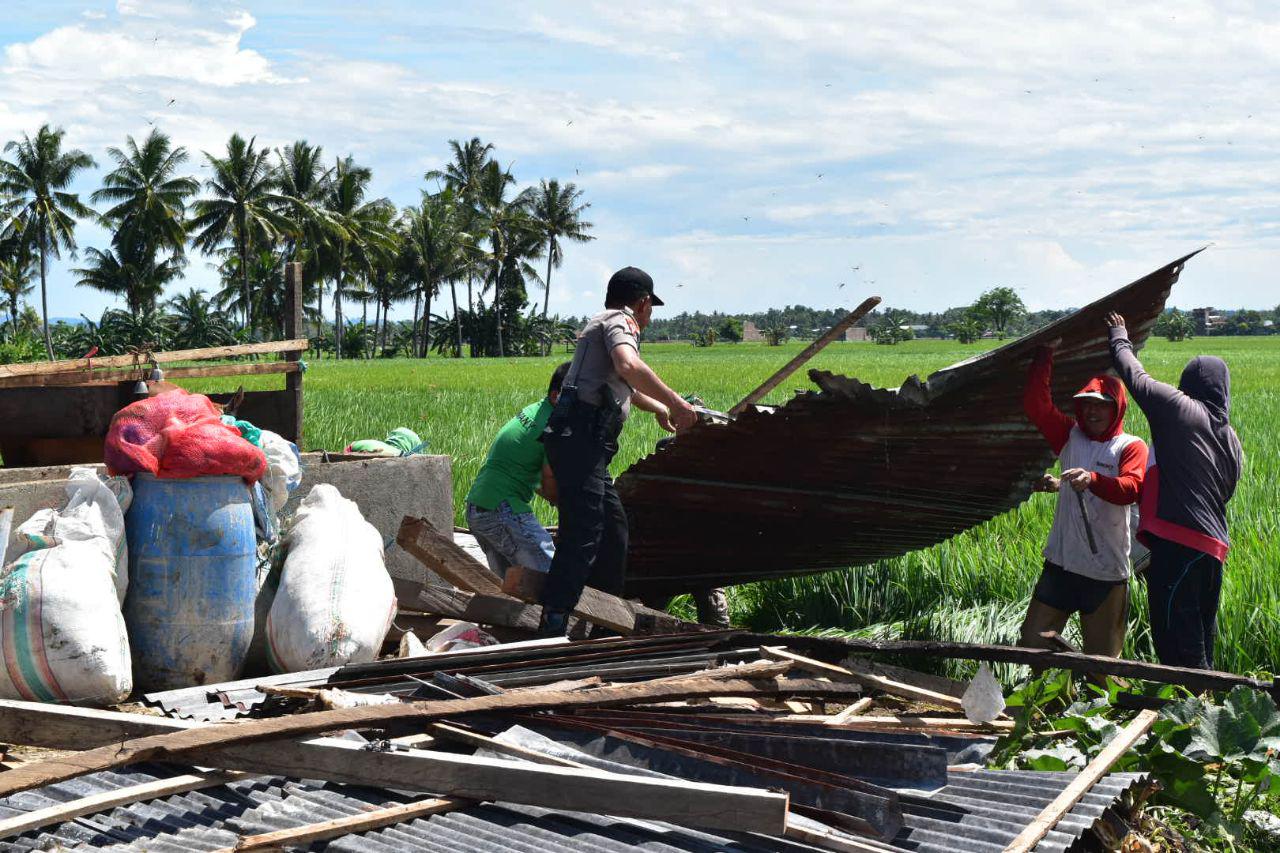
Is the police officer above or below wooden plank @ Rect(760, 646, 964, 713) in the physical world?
above

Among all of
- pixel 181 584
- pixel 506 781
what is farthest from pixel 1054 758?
pixel 181 584

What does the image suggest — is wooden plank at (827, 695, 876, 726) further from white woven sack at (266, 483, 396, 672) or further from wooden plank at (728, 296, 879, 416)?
white woven sack at (266, 483, 396, 672)

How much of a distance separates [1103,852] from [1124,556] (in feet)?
6.21

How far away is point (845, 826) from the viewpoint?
3129mm

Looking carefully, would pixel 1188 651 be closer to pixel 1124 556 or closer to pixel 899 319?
pixel 1124 556

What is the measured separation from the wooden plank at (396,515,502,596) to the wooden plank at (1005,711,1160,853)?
2.99 m

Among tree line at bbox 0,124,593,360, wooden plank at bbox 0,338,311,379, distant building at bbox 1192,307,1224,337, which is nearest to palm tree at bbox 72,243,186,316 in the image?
tree line at bbox 0,124,593,360

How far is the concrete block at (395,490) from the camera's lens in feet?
21.8

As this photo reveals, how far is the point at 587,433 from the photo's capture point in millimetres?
5402

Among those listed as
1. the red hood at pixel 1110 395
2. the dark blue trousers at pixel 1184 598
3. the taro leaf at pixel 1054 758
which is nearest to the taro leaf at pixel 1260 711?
the taro leaf at pixel 1054 758

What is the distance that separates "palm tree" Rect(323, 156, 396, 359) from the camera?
59.1 m

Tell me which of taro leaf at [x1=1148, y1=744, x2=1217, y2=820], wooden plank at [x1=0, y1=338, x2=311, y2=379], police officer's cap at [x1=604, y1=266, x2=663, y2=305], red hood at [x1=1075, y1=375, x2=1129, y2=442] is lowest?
taro leaf at [x1=1148, y1=744, x2=1217, y2=820]

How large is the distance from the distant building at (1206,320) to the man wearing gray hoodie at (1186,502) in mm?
123364

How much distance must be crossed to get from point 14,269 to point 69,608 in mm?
64295
